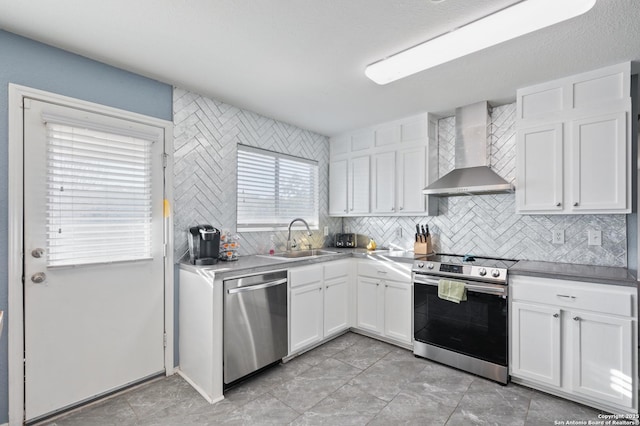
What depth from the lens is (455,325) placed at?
2.75 metres

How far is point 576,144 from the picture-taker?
246 cm

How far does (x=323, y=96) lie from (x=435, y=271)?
194cm

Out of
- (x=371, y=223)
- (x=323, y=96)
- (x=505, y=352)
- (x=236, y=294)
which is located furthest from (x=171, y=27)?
(x=505, y=352)

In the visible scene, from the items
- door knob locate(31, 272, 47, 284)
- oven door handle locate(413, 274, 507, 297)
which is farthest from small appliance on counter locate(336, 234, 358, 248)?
door knob locate(31, 272, 47, 284)

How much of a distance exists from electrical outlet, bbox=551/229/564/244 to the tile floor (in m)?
1.29

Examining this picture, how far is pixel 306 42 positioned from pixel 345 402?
2533mm

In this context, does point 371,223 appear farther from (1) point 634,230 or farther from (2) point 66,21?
(2) point 66,21

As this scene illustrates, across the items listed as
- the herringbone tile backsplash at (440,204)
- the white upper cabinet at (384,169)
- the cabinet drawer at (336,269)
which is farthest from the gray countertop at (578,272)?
the cabinet drawer at (336,269)

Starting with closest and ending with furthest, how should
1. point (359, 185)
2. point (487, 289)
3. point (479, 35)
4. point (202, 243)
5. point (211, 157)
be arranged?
1. point (479, 35)
2. point (487, 289)
3. point (202, 243)
4. point (211, 157)
5. point (359, 185)

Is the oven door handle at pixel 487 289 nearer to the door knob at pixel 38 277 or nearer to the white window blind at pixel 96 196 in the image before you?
the white window blind at pixel 96 196

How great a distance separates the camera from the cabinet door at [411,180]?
3.44 meters

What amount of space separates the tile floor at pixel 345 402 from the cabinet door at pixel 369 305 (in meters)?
0.60

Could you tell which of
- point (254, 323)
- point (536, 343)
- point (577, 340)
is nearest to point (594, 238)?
point (577, 340)

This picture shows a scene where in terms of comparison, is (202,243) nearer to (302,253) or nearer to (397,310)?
(302,253)
